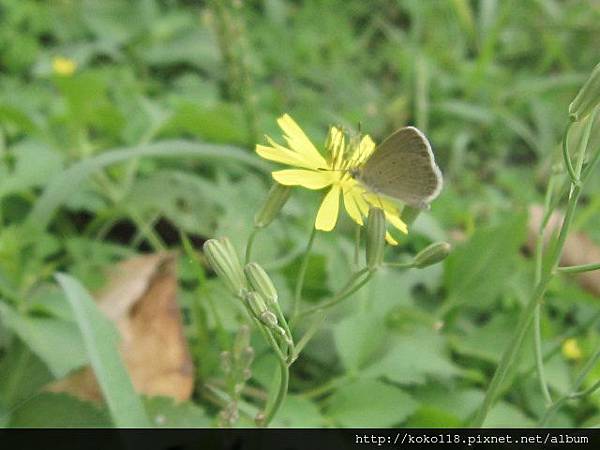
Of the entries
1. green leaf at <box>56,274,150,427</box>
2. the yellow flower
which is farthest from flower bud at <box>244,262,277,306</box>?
green leaf at <box>56,274,150,427</box>

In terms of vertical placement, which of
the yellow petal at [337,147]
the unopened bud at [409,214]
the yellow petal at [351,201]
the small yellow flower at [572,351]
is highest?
the yellow petal at [337,147]

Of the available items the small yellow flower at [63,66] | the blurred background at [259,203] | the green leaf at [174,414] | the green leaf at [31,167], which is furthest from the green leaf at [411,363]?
the small yellow flower at [63,66]

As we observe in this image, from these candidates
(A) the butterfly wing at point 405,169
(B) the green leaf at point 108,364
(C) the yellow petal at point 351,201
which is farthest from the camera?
(B) the green leaf at point 108,364

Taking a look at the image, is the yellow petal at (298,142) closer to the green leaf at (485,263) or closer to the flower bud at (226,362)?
the flower bud at (226,362)

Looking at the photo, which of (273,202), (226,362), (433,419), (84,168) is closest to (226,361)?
(226,362)

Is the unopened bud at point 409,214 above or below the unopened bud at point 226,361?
above

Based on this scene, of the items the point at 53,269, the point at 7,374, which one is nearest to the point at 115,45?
the point at 53,269
